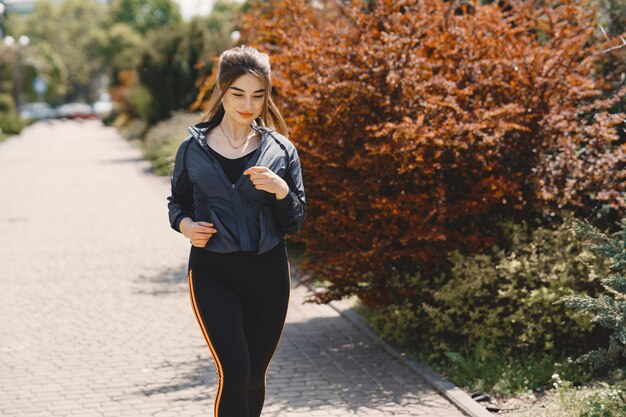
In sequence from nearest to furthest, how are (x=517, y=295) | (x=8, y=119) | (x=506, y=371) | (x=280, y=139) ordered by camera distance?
(x=280, y=139) → (x=506, y=371) → (x=517, y=295) → (x=8, y=119)

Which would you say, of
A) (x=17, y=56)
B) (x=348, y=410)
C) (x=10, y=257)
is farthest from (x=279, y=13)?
(x=17, y=56)

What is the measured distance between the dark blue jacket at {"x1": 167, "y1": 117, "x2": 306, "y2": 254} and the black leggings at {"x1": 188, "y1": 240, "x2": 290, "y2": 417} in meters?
0.08

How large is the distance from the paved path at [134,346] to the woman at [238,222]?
170 centimetres

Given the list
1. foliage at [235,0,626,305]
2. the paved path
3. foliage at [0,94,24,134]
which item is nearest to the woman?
the paved path

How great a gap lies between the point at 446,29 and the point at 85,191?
15042 millimetres

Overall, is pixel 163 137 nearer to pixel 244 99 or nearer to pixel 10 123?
pixel 244 99

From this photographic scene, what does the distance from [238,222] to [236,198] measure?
10 cm

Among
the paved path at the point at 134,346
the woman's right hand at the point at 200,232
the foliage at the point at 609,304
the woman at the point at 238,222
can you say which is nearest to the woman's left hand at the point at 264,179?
the woman at the point at 238,222

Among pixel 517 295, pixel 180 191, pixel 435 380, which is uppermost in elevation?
pixel 180 191

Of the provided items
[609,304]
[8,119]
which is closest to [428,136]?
[609,304]

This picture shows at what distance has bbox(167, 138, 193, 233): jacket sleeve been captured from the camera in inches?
153

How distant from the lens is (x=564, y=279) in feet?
19.1

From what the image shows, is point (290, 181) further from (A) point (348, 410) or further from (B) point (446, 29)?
(B) point (446, 29)

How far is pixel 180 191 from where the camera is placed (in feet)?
13.0
